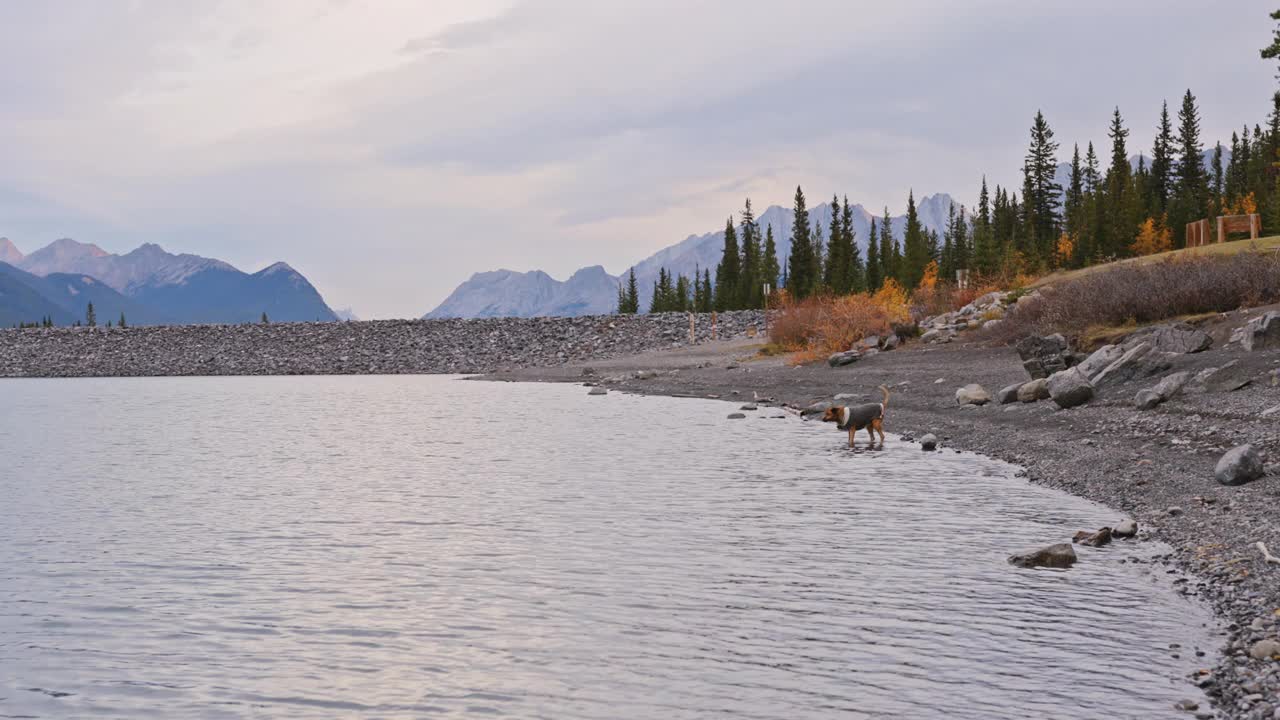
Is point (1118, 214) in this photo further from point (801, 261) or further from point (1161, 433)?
point (1161, 433)

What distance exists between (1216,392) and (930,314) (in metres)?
32.2

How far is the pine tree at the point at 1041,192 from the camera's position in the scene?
113062 millimetres

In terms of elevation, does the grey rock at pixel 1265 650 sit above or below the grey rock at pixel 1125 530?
below

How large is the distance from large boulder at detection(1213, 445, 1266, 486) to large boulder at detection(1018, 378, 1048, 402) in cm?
1215

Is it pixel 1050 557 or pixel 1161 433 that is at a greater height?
pixel 1161 433

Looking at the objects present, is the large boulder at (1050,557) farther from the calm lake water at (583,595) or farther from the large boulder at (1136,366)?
the large boulder at (1136,366)

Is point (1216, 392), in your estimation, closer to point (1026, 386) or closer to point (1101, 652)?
point (1026, 386)

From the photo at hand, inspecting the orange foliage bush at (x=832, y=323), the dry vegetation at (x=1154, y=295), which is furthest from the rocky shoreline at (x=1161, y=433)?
the orange foliage bush at (x=832, y=323)

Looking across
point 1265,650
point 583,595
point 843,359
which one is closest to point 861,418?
point 583,595

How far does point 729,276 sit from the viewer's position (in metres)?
128

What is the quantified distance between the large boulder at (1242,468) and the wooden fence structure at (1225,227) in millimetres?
46268

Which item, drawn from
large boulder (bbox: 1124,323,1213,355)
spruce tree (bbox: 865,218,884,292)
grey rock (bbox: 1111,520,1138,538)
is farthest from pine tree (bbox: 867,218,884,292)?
grey rock (bbox: 1111,520,1138,538)

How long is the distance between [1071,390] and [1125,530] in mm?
11918

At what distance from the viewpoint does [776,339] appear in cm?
5781
